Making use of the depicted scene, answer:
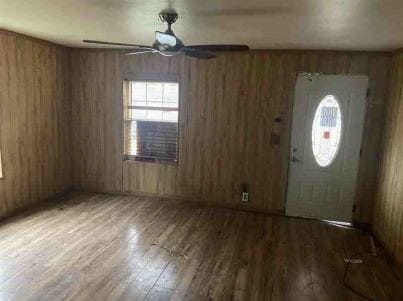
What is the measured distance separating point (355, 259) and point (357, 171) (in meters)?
1.40

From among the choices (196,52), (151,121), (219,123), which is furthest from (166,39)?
(151,121)

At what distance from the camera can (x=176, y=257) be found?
3.44 m

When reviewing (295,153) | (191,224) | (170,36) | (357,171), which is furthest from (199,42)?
(357,171)

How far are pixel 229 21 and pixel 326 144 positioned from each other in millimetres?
2549

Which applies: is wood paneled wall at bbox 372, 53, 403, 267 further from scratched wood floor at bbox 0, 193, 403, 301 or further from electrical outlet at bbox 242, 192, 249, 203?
electrical outlet at bbox 242, 192, 249, 203

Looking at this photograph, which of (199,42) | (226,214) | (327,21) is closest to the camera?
(327,21)

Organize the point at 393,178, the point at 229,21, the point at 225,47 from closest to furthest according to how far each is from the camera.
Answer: the point at 225,47, the point at 229,21, the point at 393,178

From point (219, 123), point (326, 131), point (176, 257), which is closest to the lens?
point (176, 257)

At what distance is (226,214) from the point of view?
485 cm

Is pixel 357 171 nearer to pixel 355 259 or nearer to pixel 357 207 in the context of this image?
pixel 357 207

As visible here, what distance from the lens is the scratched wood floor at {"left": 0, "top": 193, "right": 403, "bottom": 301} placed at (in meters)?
2.85

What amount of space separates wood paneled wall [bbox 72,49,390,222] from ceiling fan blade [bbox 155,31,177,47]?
2.37 metres

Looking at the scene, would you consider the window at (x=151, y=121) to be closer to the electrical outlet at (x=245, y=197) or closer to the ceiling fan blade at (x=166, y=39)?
the electrical outlet at (x=245, y=197)

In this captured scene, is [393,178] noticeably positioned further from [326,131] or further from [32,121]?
[32,121]
